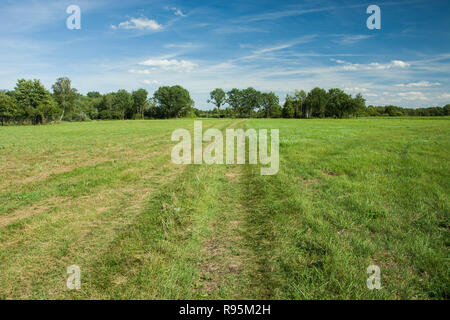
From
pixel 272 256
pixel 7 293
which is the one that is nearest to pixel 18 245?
pixel 7 293

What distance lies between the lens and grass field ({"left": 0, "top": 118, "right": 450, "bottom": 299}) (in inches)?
127

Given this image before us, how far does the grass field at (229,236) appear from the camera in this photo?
3.22 metres

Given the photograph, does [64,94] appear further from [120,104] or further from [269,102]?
[269,102]

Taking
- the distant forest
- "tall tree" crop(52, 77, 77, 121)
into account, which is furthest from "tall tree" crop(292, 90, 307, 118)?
"tall tree" crop(52, 77, 77, 121)

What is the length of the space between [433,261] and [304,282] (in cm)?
231

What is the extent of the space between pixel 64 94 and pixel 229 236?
99407mm

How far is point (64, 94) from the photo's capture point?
261 feet

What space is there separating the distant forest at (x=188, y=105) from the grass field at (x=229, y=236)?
8679cm

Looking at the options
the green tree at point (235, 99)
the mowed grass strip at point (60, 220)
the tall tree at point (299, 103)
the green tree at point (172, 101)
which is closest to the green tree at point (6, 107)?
the green tree at point (172, 101)

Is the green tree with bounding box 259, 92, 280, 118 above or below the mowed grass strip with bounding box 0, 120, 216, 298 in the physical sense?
above

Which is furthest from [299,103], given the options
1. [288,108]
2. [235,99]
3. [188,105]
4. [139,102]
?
[139,102]

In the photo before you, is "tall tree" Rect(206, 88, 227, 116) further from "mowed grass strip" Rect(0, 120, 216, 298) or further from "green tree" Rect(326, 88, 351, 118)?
→ "mowed grass strip" Rect(0, 120, 216, 298)

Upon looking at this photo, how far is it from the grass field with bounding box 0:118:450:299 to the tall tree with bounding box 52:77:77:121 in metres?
90.8

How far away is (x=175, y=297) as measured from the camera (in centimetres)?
306
